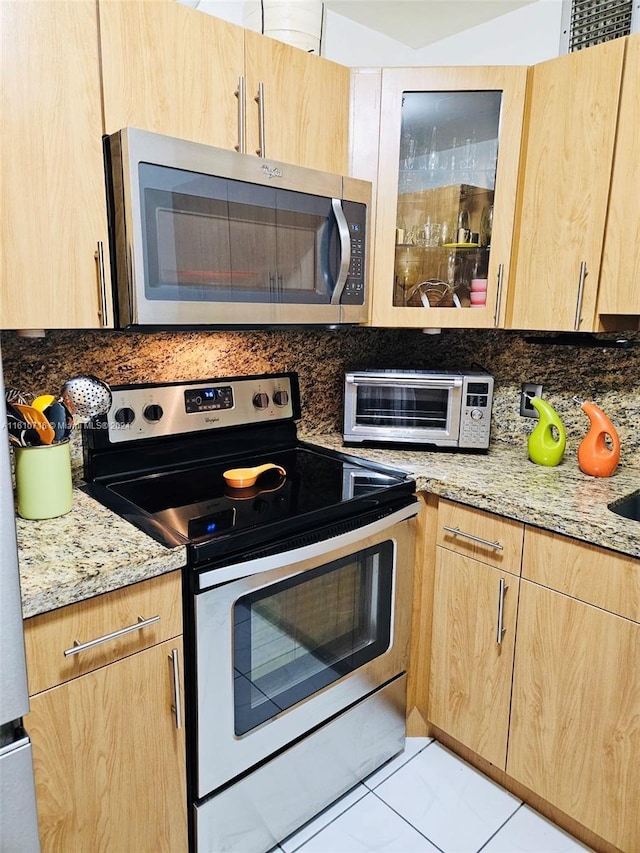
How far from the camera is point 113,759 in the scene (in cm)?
116

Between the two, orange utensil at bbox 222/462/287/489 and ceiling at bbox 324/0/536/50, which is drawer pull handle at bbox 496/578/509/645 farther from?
ceiling at bbox 324/0/536/50

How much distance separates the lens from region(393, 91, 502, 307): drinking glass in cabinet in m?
1.73

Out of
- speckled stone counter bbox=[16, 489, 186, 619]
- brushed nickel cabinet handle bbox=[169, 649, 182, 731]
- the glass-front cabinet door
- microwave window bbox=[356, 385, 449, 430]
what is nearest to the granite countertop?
speckled stone counter bbox=[16, 489, 186, 619]

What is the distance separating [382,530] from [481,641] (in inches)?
17.8

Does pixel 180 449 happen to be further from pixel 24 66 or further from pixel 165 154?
pixel 24 66

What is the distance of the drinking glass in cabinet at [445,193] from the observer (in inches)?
67.9

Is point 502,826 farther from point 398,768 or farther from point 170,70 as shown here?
point 170,70

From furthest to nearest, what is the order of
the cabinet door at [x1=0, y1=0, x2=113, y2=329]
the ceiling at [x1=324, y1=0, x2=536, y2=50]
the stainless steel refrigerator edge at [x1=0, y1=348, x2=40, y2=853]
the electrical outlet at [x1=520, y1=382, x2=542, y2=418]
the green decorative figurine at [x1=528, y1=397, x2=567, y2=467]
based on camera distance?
the electrical outlet at [x1=520, y1=382, x2=542, y2=418] → the ceiling at [x1=324, y1=0, x2=536, y2=50] → the green decorative figurine at [x1=528, y1=397, x2=567, y2=467] → the cabinet door at [x1=0, y1=0, x2=113, y2=329] → the stainless steel refrigerator edge at [x1=0, y1=348, x2=40, y2=853]

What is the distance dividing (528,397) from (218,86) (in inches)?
55.6

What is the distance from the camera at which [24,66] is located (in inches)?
44.9

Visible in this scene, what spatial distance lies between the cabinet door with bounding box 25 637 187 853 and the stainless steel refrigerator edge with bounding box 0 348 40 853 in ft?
0.50

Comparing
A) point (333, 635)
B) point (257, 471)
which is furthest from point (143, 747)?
point (257, 471)

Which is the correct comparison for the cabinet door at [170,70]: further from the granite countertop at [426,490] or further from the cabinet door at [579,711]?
the cabinet door at [579,711]

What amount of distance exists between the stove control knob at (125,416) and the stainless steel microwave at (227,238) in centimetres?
35
